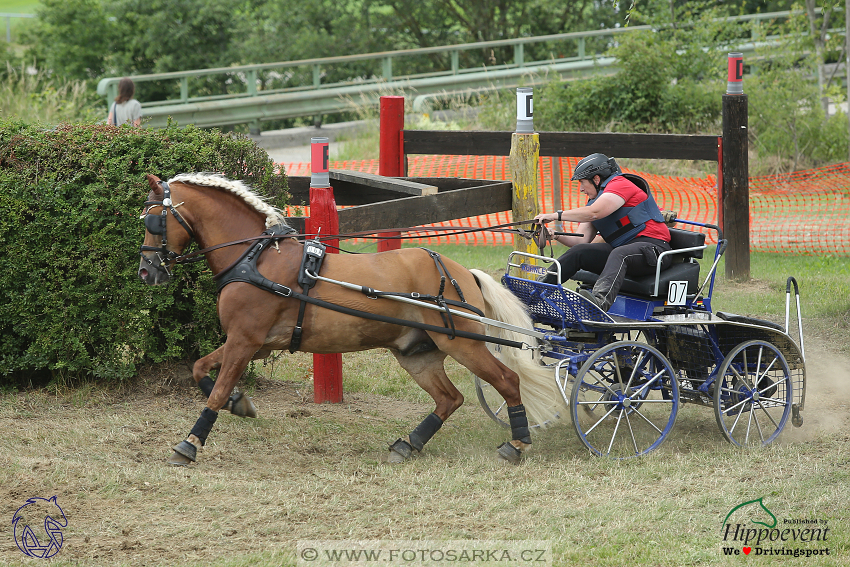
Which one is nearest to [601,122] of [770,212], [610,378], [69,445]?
[770,212]

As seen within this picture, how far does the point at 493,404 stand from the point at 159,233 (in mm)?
2885

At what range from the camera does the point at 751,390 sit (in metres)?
5.92

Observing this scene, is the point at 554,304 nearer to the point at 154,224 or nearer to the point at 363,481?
the point at 363,481

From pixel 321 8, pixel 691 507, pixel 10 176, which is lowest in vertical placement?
pixel 691 507

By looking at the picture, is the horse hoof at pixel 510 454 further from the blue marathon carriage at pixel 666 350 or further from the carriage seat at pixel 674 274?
the carriage seat at pixel 674 274

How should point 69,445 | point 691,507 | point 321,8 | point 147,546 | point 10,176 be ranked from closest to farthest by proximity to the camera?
1. point 147,546
2. point 691,507
3. point 69,445
4. point 10,176
5. point 321,8

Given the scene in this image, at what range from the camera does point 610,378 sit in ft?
21.4

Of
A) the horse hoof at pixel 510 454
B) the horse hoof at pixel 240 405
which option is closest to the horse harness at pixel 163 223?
the horse hoof at pixel 240 405

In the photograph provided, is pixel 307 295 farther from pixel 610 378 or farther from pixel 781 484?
pixel 781 484

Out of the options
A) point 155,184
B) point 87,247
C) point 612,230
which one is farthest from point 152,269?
point 612,230

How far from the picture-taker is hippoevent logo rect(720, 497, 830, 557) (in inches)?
169

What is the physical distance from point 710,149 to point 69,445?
7191mm

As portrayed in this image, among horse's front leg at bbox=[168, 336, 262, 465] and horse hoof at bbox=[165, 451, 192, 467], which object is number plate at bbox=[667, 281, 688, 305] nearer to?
horse's front leg at bbox=[168, 336, 262, 465]

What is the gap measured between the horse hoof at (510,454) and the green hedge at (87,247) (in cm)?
247
